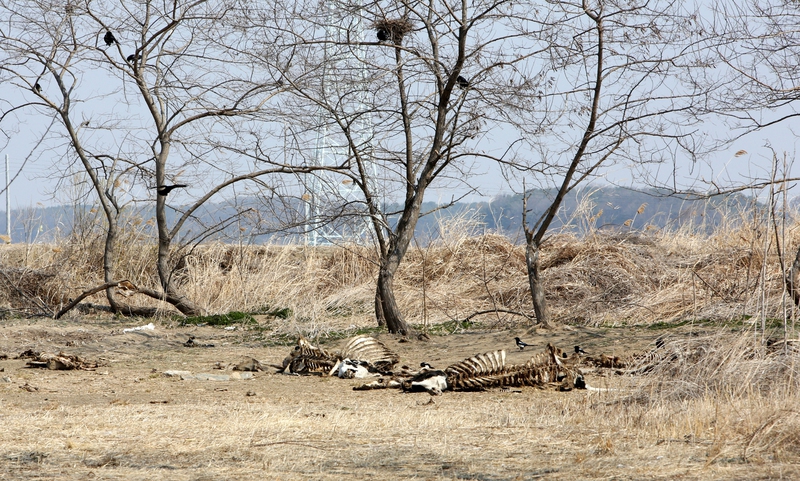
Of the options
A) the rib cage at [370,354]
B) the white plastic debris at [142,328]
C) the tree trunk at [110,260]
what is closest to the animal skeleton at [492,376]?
the rib cage at [370,354]

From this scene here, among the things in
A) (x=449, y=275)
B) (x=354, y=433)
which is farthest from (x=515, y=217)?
(x=354, y=433)

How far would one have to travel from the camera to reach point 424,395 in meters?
5.81

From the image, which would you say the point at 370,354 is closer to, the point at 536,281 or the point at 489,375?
the point at 489,375

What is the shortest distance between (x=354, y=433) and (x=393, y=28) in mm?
5375

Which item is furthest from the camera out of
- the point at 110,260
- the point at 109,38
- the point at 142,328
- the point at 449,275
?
the point at 449,275

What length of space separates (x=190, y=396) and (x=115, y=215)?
733 cm

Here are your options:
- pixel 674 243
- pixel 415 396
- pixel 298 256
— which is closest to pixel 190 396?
pixel 415 396

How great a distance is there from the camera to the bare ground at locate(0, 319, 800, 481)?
128 inches

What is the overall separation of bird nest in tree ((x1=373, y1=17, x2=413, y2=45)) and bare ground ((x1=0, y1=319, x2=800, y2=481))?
3784mm

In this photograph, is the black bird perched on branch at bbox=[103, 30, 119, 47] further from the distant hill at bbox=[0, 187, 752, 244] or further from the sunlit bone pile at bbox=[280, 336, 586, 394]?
the sunlit bone pile at bbox=[280, 336, 586, 394]

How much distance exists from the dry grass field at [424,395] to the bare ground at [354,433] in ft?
0.05

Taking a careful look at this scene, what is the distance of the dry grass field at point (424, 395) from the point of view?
3.39 metres

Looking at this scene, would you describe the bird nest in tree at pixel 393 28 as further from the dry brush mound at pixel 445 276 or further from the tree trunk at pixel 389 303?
the dry brush mound at pixel 445 276

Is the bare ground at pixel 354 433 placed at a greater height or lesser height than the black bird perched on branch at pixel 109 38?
lesser
